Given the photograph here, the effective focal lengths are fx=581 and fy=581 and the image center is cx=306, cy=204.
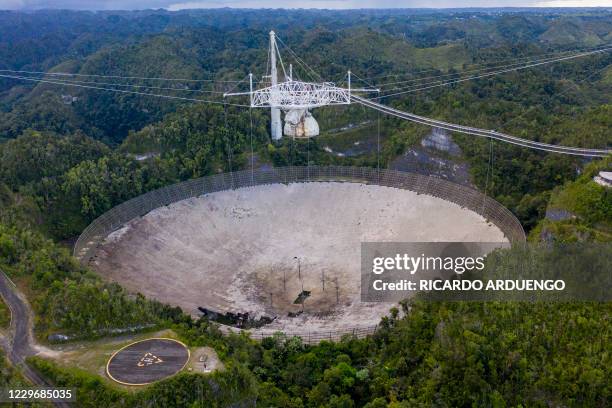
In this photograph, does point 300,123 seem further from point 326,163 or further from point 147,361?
Result: point 147,361

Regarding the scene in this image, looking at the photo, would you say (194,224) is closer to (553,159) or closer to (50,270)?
(50,270)

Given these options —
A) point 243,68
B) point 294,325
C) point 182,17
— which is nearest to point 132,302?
point 294,325

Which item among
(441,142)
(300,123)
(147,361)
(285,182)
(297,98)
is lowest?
(147,361)

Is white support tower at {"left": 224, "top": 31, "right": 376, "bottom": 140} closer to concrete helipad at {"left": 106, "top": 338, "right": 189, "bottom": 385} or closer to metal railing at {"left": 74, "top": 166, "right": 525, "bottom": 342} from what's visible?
metal railing at {"left": 74, "top": 166, "right": 525, "bottom": 342}

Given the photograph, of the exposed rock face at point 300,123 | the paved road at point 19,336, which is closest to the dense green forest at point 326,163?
the paved road at point 19,336

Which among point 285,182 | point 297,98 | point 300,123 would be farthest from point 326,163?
point 297,98

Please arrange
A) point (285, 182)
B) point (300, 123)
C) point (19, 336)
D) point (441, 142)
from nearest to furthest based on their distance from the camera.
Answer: point (19, 336) → point (285, 182) → point (300, 123) → point (441, 142)

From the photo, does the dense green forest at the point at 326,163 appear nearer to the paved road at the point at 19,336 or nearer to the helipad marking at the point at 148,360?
the paved road at the point at 19,336
